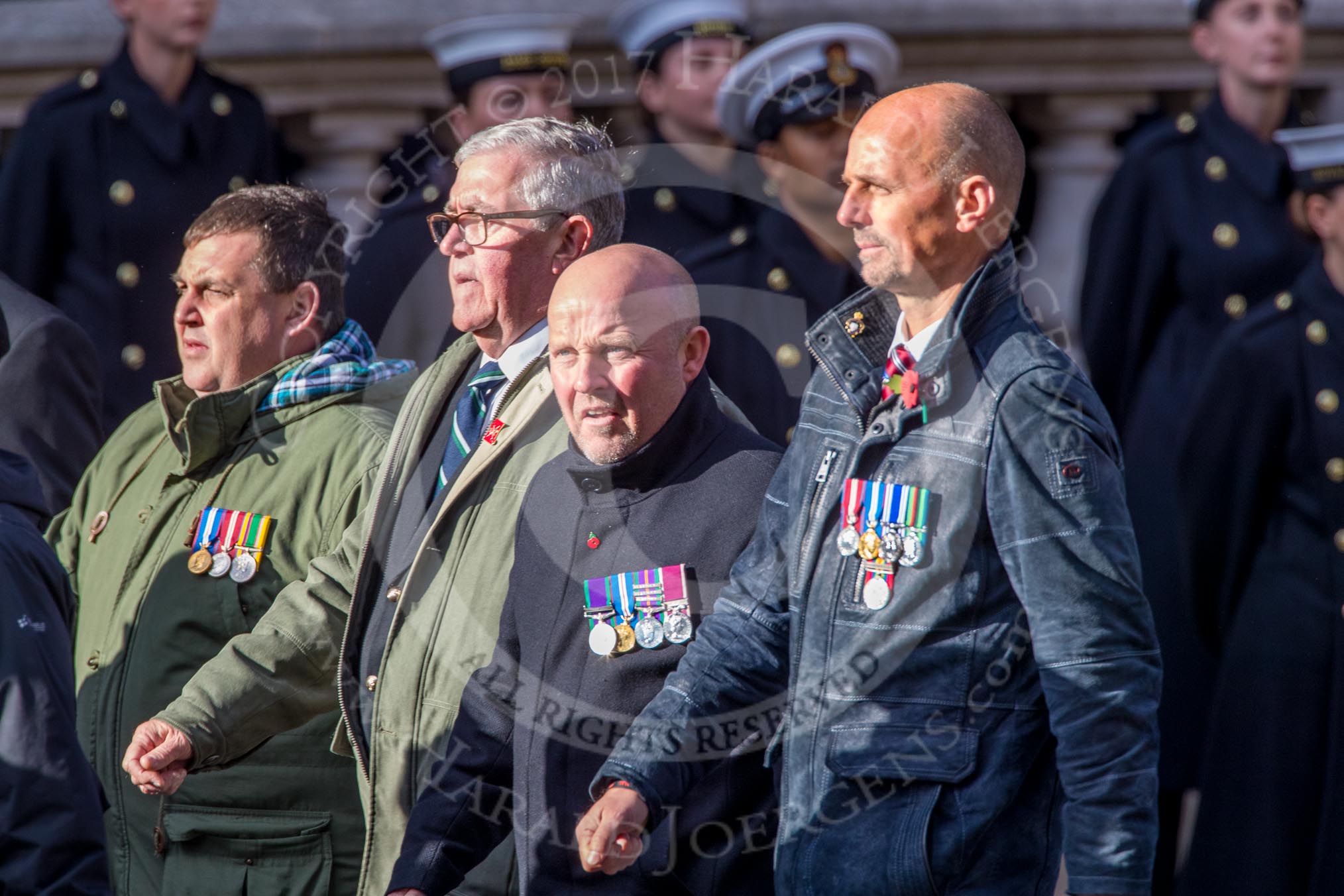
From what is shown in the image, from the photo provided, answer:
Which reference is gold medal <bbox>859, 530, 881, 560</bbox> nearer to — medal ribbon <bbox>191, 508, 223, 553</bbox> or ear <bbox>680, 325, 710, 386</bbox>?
ear <bbox>680, 325, 710, 386</bbox>

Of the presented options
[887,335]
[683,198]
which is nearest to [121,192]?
[683,198]

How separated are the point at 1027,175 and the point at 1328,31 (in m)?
0.98

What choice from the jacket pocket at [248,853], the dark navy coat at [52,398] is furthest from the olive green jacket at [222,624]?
the dark navy coat at [52,398]

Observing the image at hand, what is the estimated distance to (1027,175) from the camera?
649 cm

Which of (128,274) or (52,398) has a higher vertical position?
(128,274)

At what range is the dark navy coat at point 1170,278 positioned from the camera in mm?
5441

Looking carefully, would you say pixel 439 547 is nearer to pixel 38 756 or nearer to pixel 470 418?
pixel 470 418

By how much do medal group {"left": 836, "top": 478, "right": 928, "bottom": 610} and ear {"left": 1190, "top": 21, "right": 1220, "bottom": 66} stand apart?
3004 millimetres

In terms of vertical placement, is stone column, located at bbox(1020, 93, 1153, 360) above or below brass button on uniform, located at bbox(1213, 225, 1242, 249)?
above

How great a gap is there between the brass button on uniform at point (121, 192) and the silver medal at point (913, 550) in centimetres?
330

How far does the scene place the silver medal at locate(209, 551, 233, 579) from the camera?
4.12 meters

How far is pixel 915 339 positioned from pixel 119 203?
3.16m

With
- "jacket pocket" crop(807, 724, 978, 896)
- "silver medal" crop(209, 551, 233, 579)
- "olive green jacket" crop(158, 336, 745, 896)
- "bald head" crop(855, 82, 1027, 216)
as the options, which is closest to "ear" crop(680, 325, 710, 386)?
"olive green jacket" crop(158, 336, 745, 896)

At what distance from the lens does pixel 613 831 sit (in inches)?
119
